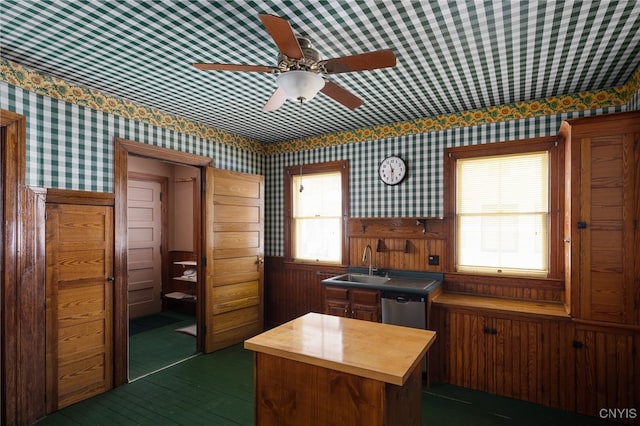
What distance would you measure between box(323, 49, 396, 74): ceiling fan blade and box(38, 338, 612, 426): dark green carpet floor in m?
2.67

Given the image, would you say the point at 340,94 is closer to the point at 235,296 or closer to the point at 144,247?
the point at 235,296

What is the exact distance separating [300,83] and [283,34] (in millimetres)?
311

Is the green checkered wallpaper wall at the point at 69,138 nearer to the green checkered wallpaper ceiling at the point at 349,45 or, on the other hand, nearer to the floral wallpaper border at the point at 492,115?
the green checkered wallpaper ceiling at the point at 349,45

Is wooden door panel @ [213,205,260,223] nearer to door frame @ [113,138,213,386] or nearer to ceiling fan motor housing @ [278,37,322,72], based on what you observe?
door frame @ [113,138,213,386]

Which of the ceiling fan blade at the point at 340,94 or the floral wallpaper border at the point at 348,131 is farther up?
the floral wallpaper border at the point at 348,131

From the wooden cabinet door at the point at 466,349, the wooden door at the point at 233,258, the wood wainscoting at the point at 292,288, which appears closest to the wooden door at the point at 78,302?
the wooden door at the point at 233,258

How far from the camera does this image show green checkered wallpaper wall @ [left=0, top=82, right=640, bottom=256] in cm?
294

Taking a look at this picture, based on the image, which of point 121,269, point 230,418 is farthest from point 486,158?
point 121,269

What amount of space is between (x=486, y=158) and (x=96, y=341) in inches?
165

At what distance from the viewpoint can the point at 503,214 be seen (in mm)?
3732

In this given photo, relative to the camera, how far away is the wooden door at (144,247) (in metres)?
5.72

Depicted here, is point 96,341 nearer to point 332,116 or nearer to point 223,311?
point 223,311

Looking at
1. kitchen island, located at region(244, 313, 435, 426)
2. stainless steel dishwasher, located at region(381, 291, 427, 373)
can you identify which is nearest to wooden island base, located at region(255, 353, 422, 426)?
kitchen island, located at region(244, 313, 435, 426)

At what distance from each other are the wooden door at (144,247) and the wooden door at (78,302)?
97.8 inches
